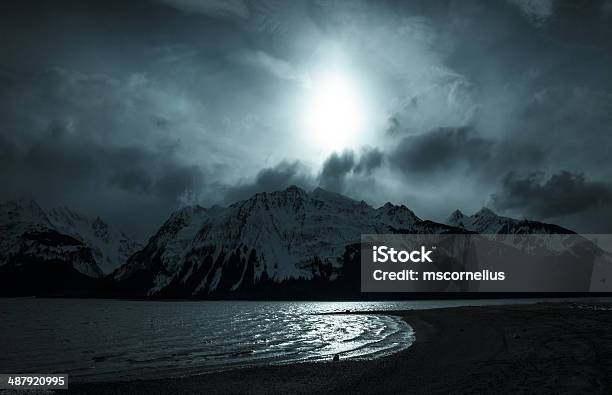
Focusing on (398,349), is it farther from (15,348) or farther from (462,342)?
(15,348)

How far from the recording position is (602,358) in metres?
33.1

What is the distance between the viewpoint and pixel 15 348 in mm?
57125

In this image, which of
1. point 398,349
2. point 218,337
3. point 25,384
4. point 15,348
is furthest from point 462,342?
point 15,348

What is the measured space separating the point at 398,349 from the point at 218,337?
1185 inches

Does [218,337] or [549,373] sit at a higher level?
[549,373]

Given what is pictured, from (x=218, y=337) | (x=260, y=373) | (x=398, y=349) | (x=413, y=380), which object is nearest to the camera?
(x=413, y=380)

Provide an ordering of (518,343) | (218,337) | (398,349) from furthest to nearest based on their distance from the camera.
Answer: (218,337) → (398,349) → (518,343)

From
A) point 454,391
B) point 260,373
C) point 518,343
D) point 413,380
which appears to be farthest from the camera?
point 518,343

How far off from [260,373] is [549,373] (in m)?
20.4

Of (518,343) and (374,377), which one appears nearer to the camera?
(374,377)

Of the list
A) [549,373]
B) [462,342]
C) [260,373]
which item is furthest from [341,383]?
[462,342]

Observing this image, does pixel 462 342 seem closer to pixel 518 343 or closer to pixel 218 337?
pixel 518 343

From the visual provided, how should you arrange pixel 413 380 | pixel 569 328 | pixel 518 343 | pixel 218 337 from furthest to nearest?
pixel 218 337 → pixel 569 328 → pixel 518 343 → pixel 413 380

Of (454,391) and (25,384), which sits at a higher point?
(454,391)
